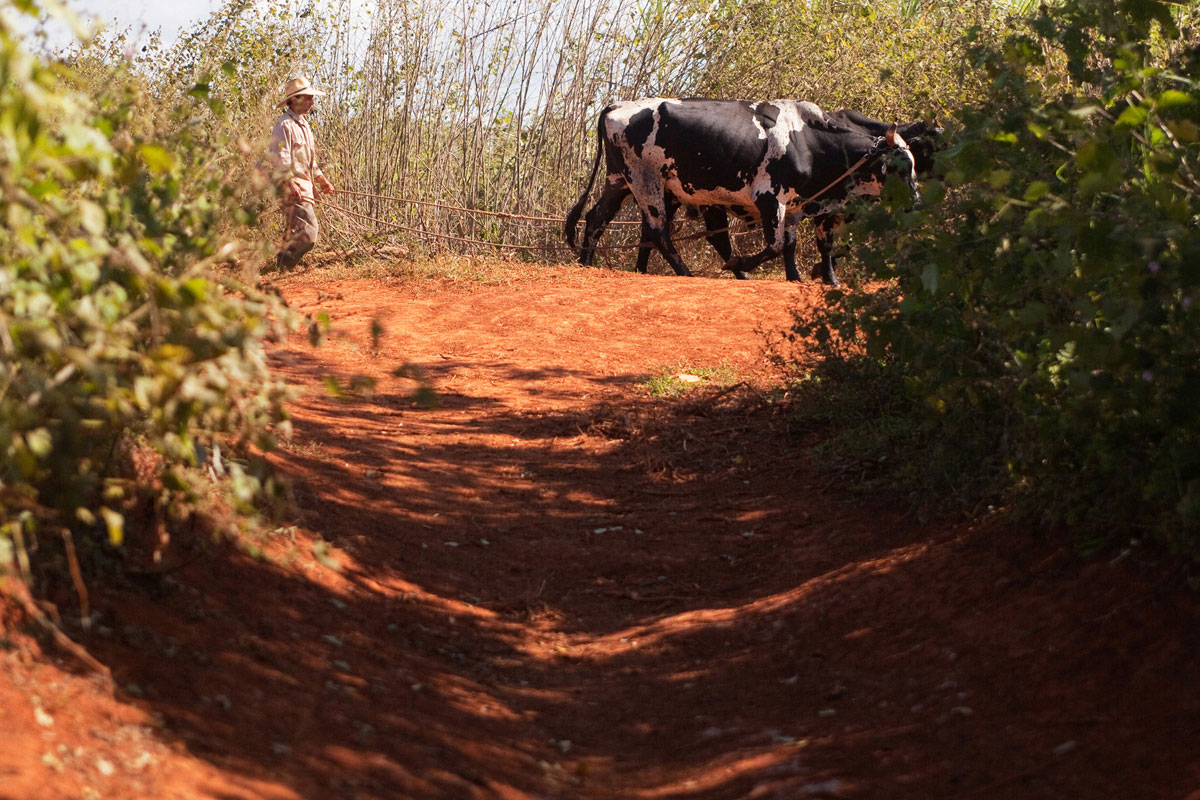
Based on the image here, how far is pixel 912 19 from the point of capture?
15.1 meters

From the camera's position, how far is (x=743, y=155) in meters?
12.1

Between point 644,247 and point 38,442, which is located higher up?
point 644,247

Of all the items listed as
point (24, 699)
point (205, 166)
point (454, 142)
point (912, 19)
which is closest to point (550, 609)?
point (205, 166)

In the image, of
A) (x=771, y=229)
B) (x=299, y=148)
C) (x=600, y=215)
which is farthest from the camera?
(x=600, y=215)

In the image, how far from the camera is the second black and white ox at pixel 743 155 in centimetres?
1207

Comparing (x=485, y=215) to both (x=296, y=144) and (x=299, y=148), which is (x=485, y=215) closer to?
(x=296, y=144)

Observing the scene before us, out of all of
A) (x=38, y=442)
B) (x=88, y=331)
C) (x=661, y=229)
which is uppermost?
(x=661, y=229)

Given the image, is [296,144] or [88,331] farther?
[296,144]

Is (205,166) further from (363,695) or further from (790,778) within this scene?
(790,778)

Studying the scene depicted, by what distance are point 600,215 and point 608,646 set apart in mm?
8850

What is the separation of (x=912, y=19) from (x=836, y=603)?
12103 mm

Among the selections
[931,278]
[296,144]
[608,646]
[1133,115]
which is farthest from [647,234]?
[1133,115]

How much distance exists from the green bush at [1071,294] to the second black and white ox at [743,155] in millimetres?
6565

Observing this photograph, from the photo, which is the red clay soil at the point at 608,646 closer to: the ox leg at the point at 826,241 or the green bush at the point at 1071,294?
the green bush at the point at 1071,294
